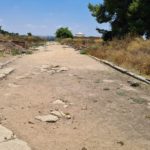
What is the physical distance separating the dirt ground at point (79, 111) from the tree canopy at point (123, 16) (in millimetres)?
17863

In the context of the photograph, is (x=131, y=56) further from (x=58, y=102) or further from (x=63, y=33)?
(x=63, y=33)

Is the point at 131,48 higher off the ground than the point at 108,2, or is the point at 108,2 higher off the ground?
the point at 108,2

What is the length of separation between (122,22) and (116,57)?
15709 millimetres

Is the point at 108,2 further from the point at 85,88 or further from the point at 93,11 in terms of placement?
the point at 85,88

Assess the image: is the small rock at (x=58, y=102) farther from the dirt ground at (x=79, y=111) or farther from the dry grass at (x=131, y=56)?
the dry grass at (x=131, y=56)

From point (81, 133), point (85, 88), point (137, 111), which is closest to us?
point (81, 133)

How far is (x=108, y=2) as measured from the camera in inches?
1228

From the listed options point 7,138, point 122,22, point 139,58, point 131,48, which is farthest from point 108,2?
point 7,138

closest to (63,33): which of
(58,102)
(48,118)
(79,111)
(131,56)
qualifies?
(131,56)

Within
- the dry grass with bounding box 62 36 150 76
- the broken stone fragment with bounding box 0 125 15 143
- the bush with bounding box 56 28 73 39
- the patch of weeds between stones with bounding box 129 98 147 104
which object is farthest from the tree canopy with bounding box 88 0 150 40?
the bush with bounding box 56 28 73 39

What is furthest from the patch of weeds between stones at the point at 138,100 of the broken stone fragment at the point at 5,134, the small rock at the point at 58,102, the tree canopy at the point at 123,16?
the tree canopy at the point at 123,16

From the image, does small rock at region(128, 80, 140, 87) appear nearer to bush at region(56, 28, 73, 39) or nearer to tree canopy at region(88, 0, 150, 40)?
tree canopy at region(88, 0, 150, 40)

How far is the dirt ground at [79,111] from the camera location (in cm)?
519

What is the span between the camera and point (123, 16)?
3114cm
